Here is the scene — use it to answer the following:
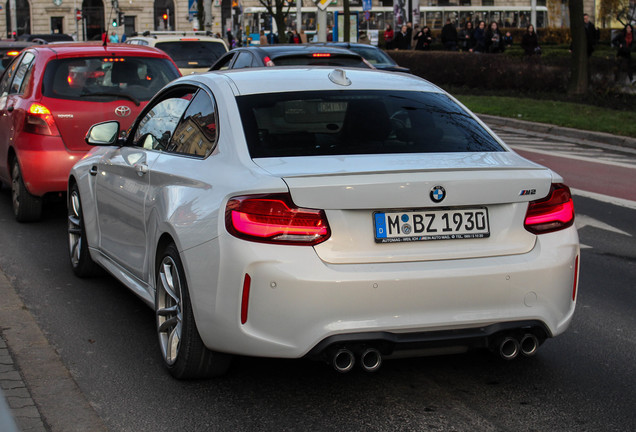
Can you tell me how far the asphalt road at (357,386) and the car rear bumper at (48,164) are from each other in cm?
294

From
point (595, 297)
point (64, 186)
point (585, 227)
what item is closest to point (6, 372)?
point (595, 297)

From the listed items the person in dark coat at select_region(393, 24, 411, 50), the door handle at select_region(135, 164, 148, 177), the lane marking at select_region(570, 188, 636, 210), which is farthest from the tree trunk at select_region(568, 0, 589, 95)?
the door handle at select_region(135, 164, 148, 177)

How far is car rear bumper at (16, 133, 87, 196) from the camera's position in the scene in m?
9.61

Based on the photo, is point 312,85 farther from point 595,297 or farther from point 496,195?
point 595,297

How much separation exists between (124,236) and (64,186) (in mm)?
3740

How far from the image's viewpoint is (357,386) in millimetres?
5047

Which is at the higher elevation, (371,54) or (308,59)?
(371,54)

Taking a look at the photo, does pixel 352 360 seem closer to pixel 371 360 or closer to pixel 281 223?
pixel 371 360

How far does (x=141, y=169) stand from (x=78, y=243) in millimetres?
1891

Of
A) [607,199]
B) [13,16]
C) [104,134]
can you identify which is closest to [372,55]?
[607,199]

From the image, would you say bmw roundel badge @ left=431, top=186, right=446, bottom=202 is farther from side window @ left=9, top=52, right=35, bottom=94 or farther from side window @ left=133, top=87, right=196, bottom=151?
side window @ left=9, top=52, right=35, bottom=94

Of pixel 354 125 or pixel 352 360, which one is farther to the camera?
pixel 354 125

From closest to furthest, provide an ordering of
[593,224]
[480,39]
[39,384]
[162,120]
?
[39,384] → [162,120] → [593,224] → [480,39]

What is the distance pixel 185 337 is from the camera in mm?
4871
